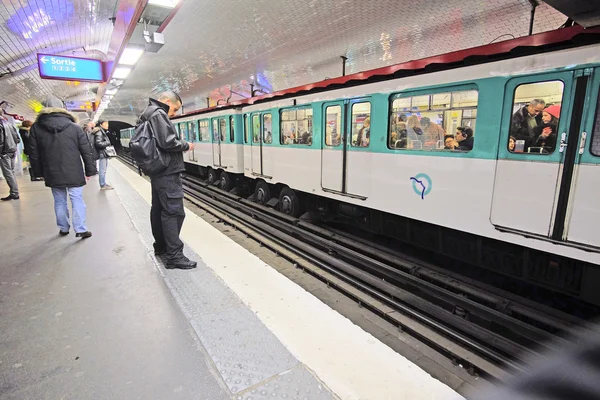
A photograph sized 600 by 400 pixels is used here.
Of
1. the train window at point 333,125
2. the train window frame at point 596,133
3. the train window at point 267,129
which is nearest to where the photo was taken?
the train window frame at point 596,133

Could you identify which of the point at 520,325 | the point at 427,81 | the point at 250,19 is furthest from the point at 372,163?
the point at 250,19

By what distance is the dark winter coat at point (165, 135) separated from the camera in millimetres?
3232

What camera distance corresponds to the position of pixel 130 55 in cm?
733

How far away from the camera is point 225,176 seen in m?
10.8

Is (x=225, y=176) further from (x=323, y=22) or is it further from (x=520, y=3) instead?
(x=520, y=3)

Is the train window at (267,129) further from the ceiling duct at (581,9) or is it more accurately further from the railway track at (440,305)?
the ceiling duct at (581,9)

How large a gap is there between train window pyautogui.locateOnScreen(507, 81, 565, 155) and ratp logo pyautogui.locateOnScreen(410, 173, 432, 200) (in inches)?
39.9

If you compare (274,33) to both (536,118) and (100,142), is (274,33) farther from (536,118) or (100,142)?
(100,142)

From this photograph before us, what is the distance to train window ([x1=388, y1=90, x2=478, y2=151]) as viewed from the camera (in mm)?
3760

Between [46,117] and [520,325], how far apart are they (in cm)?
580

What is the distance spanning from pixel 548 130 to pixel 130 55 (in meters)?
7.92

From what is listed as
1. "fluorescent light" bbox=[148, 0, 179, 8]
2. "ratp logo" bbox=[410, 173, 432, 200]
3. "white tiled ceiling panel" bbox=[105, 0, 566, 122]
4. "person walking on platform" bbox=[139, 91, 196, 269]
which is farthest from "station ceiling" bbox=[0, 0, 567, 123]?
"person walking on platform" bbox=[139, 91, 196, 269]

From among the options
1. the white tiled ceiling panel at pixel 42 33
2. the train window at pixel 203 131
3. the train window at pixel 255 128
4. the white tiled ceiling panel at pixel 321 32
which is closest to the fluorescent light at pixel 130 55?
the white tiled ceiling panel at pixel 321 32

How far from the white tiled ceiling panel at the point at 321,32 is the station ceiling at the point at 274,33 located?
16 mm
